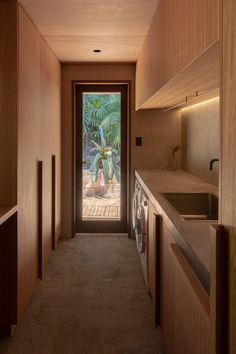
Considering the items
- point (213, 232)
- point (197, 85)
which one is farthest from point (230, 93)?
point (197, 85)

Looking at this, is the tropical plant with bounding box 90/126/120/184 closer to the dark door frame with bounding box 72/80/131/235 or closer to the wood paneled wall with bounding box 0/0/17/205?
the dark door frame with bounding box 72/80/131/235

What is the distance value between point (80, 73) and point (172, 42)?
2.84m

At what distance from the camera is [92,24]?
3.08 meters

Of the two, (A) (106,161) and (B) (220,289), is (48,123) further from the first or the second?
(B) (220,289)

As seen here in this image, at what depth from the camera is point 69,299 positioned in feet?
9.87

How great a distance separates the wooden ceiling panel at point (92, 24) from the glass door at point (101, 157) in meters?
0.73

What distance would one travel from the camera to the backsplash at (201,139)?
3.03 metres

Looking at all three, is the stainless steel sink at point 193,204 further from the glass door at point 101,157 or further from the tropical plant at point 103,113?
the tropical plant at point 103,113

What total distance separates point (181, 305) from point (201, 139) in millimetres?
2292

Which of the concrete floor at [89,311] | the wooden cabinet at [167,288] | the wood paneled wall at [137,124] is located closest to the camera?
the wooden cabinet at [167,288]

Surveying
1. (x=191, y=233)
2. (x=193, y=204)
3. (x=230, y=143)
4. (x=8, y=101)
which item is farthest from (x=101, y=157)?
(x=230, y=143)

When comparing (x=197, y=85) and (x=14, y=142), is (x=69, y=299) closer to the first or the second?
(x=14, y=142)

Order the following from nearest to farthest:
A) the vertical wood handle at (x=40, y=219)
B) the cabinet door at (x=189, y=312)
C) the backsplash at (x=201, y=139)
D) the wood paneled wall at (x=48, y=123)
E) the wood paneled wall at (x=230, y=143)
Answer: the wood paneled wall at (x=230, y=143) → the cabinet door at (x=189, y=312) → the backsplash at (x=201, y=139) → the vertical wood handle at (x=40, y=219) → the wood paneled wall at (x=48, y=123)

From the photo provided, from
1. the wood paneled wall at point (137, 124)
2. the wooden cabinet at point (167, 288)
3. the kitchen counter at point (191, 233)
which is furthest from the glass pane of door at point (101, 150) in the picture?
the wooden cabinet at point (167, 288)
